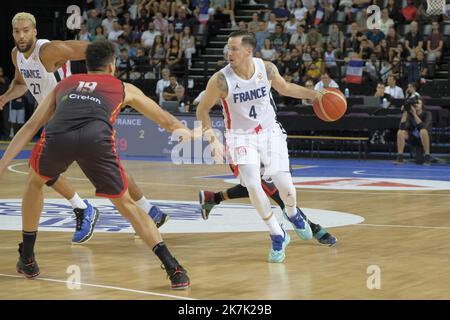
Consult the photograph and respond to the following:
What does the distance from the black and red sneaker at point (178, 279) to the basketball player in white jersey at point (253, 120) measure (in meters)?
1.51

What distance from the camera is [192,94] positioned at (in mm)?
24000

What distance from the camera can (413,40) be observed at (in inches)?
863

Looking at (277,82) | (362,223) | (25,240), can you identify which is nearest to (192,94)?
(362,223)

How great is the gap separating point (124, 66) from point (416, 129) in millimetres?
8323

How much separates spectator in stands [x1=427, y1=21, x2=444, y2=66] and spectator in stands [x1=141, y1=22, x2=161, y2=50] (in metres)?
7.13

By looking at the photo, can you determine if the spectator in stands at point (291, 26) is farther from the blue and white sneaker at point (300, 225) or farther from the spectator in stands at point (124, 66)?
the blue and white sneaker at point (300, 225)

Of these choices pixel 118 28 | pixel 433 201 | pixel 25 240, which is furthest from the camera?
pixel 118 28

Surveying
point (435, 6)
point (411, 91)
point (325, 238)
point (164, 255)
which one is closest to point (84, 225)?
point (325, 238)

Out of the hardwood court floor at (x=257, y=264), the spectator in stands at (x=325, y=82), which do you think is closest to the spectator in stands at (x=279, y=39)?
the spectator in stands at (x=325, y=82)

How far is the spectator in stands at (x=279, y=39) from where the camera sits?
909 inches

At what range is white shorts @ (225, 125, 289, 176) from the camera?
8352 mm

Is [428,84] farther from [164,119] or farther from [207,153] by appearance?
[164,119]
